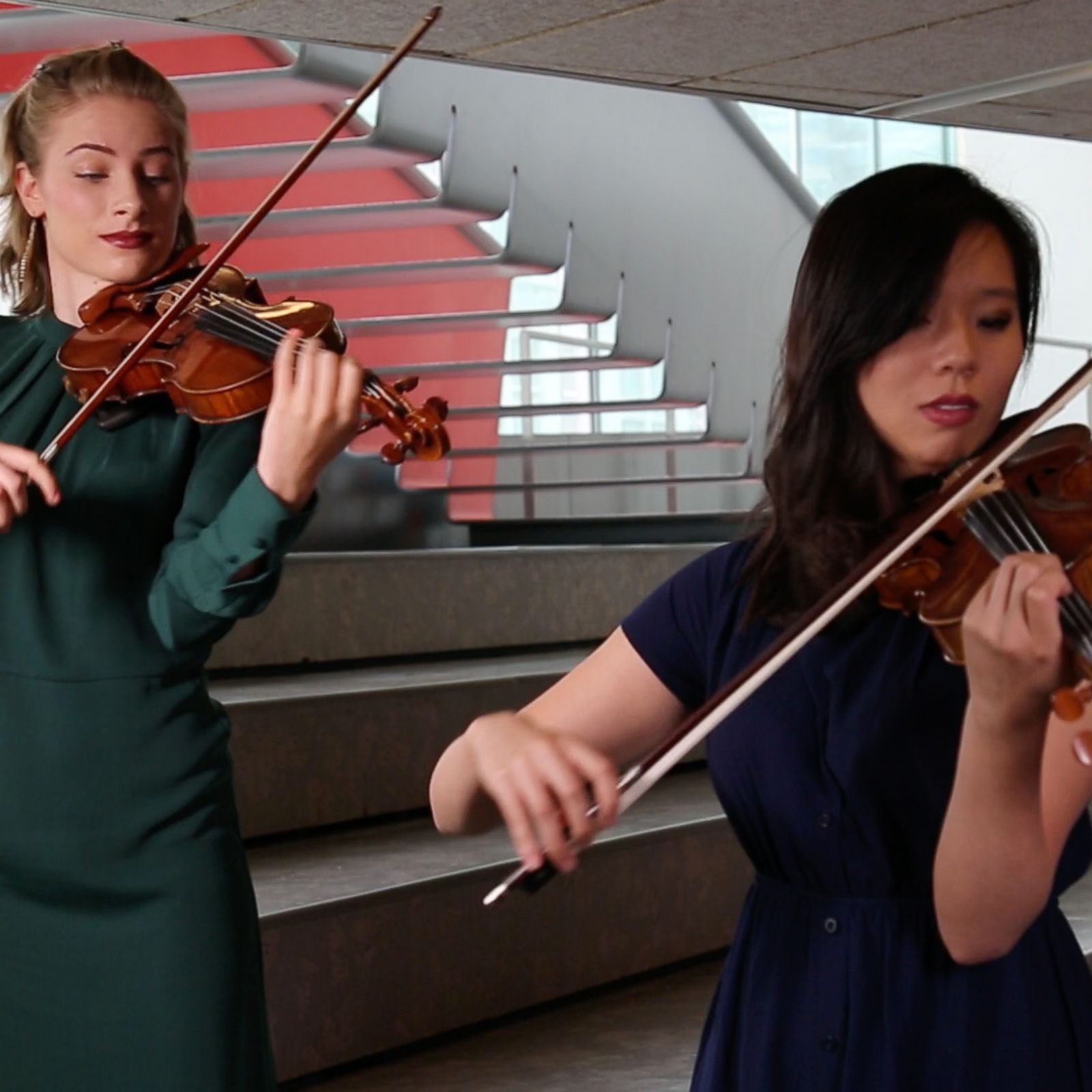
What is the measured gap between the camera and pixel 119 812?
4.91 feet

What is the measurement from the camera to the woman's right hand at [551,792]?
89 cm

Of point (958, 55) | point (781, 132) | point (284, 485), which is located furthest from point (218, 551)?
point (781, 132)

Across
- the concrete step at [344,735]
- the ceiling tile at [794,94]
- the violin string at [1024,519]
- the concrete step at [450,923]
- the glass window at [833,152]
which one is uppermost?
the glass window at [833,152]

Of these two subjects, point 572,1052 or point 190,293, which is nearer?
point 190,293

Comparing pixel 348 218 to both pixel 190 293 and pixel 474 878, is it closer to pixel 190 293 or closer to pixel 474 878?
pixel 474 878

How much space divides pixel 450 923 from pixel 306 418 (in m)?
1.38

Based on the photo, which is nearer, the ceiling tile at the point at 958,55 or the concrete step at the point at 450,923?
the ceiling tile at the point at 958,55

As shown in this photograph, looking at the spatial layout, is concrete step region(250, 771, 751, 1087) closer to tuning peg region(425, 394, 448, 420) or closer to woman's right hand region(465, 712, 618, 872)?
tuning peg region(425, 394, 448, 420)

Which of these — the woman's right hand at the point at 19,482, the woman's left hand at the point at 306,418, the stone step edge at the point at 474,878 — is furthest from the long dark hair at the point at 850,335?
the stone step edge at the point at 474,878

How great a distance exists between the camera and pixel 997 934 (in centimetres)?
108

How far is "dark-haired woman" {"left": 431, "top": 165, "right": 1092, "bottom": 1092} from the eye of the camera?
1.09 meters

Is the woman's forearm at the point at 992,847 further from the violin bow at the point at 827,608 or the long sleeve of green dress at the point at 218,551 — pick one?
the long sleeve of green dress at the point at 218,551

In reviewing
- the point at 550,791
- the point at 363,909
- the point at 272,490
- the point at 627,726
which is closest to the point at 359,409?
the point at 272,490

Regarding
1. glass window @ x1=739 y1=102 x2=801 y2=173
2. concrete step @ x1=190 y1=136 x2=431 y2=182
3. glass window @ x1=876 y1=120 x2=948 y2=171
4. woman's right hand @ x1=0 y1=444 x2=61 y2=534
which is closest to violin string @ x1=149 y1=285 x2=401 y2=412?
woman's right hand @ x1=0 y1=444 x2=61 y2=534
